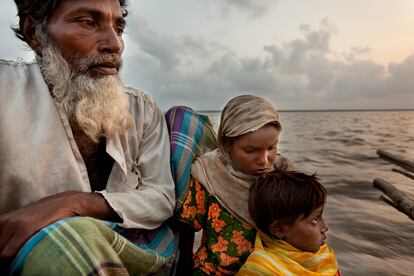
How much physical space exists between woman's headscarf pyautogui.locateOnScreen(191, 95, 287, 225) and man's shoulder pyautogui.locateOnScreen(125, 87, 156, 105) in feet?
1.72

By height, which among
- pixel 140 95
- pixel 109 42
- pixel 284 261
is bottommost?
pixel 284 261

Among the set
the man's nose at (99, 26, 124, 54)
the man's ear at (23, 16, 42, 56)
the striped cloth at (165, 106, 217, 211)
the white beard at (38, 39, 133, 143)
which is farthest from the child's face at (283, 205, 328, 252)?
the man's ear at (23, 16, 42, 56)

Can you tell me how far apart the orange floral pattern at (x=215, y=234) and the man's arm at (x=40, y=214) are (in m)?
0.54

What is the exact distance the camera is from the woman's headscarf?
207cm

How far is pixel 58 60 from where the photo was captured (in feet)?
7.27

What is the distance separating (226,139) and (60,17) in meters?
1.17

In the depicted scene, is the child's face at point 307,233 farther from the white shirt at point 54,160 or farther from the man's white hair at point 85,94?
the man's white hair at point 85,94

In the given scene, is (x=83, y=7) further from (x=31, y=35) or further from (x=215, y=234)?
(x=215, y=234)

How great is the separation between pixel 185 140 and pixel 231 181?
1.43ft

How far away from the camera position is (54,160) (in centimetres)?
202

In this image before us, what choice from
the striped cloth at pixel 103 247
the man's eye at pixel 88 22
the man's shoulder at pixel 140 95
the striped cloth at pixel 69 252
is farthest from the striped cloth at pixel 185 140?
the striped cloth at pixel 69 252

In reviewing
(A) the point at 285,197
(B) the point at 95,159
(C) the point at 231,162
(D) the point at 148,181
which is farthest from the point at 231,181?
(B) the point at 95,159

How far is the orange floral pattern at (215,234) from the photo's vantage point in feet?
7.16

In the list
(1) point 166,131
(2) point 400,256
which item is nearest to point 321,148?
(2) point 400,256
